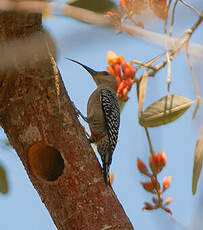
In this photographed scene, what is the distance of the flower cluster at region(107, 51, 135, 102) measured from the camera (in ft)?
10.7

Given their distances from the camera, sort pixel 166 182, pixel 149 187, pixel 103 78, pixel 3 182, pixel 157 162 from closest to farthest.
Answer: pixel 149 187 < pixel 157 162 < pixel 166 182 < pixel 3 182 < pixel 103 78

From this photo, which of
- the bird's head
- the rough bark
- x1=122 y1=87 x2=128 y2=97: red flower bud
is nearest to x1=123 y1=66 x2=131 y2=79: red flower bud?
x1=122 y1=87 x2=128 y2=97: red flower bud

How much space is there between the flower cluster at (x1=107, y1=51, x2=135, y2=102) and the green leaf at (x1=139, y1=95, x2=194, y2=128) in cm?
33

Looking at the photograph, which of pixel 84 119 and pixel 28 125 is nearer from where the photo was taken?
pixel 28 125

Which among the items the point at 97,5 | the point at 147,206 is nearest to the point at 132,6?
the point at 97,5

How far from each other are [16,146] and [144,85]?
118cm

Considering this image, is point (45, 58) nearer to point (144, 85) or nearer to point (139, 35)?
point (144, 85)

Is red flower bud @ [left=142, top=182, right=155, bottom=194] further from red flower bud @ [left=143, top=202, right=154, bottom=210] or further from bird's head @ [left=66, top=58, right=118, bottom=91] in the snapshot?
bird's head @ [left=66, top=58, right=118, bottom=91]

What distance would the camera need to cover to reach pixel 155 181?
2648mm

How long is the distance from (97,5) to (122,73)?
1.21 m

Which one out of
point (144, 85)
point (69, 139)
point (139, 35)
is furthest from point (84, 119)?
point (139, 35)

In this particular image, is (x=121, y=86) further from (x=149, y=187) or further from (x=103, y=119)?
(x=103, y=119)

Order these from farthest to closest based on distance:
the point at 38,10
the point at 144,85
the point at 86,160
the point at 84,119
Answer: the point at 84,119, the point at 86,160, the point at 144,85, the point at 38,10

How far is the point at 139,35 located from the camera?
163cm
